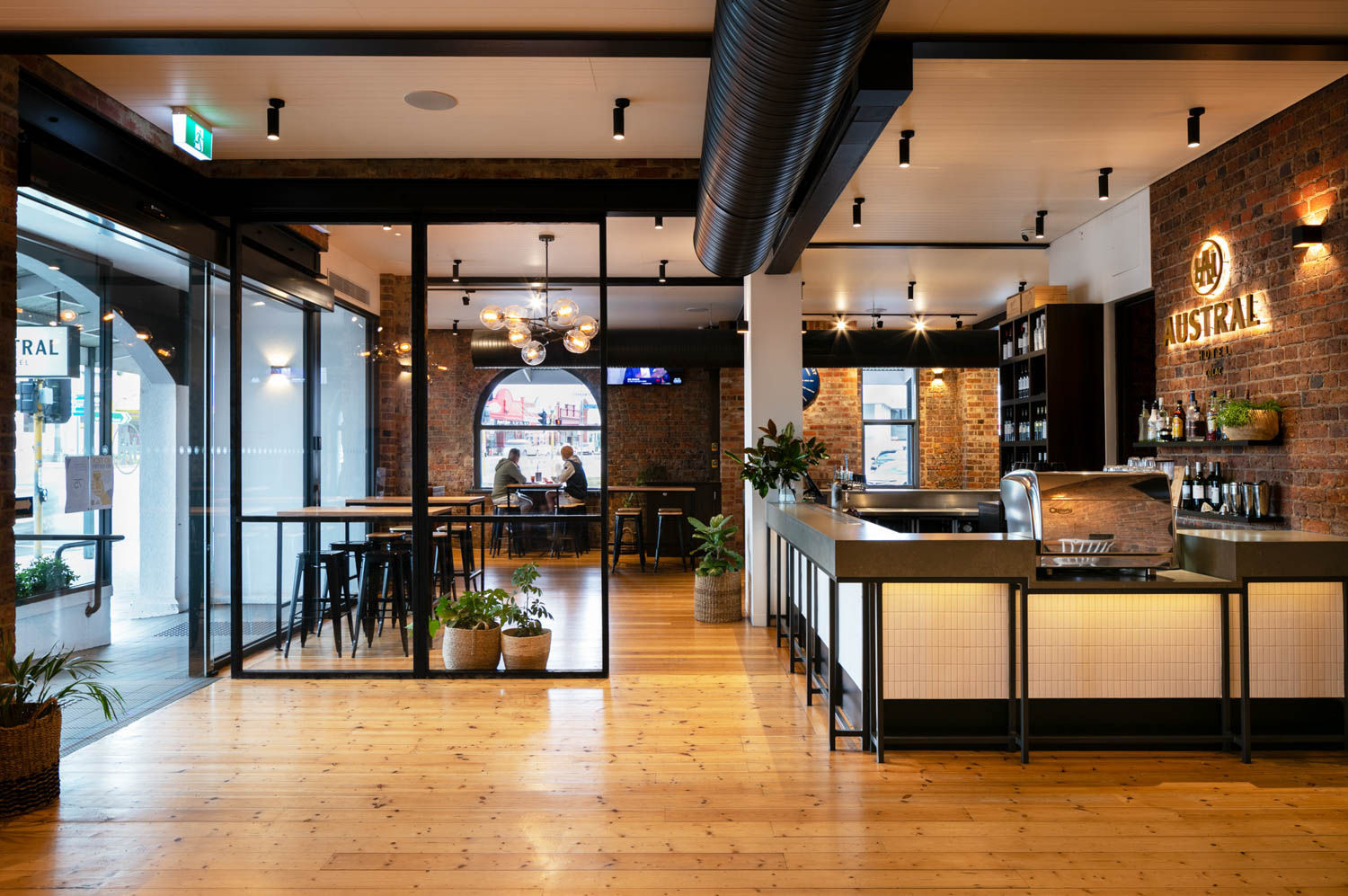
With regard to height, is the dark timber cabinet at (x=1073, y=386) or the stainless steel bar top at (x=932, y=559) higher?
the dark timber cabinet at (x=1073, y=386)

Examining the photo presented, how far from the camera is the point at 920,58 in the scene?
11.9 ft

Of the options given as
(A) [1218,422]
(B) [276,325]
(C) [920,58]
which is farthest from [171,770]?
(A) [1218,422]

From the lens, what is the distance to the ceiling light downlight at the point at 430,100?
4203mm

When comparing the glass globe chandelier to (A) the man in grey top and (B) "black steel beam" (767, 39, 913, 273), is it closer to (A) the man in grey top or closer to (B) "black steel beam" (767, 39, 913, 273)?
(A) the man in grey top

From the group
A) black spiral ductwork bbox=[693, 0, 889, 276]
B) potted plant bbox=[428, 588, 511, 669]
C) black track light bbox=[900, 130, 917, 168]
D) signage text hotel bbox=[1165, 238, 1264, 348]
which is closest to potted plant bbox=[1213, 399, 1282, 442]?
signage text hotel bbox=[1165, 238, 1264, 348]

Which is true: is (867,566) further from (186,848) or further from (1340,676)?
(186,848)

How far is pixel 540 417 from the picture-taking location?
10648mm

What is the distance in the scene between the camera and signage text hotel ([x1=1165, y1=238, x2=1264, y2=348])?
4.91m

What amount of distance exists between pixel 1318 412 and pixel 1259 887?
8.90 ft

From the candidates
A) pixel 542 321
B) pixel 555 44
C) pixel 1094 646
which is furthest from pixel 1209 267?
pixel 542 321

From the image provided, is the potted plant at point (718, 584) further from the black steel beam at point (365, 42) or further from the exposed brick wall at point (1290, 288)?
the black steel beam at point (365, 42)

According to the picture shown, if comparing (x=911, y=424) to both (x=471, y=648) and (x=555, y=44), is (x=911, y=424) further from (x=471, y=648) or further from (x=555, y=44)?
(x=555, y=44)

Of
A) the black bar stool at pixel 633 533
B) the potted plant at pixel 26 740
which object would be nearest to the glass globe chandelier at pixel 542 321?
the black bar stool at pixel 633 533

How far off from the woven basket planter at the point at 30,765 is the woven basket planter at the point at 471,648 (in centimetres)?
212
